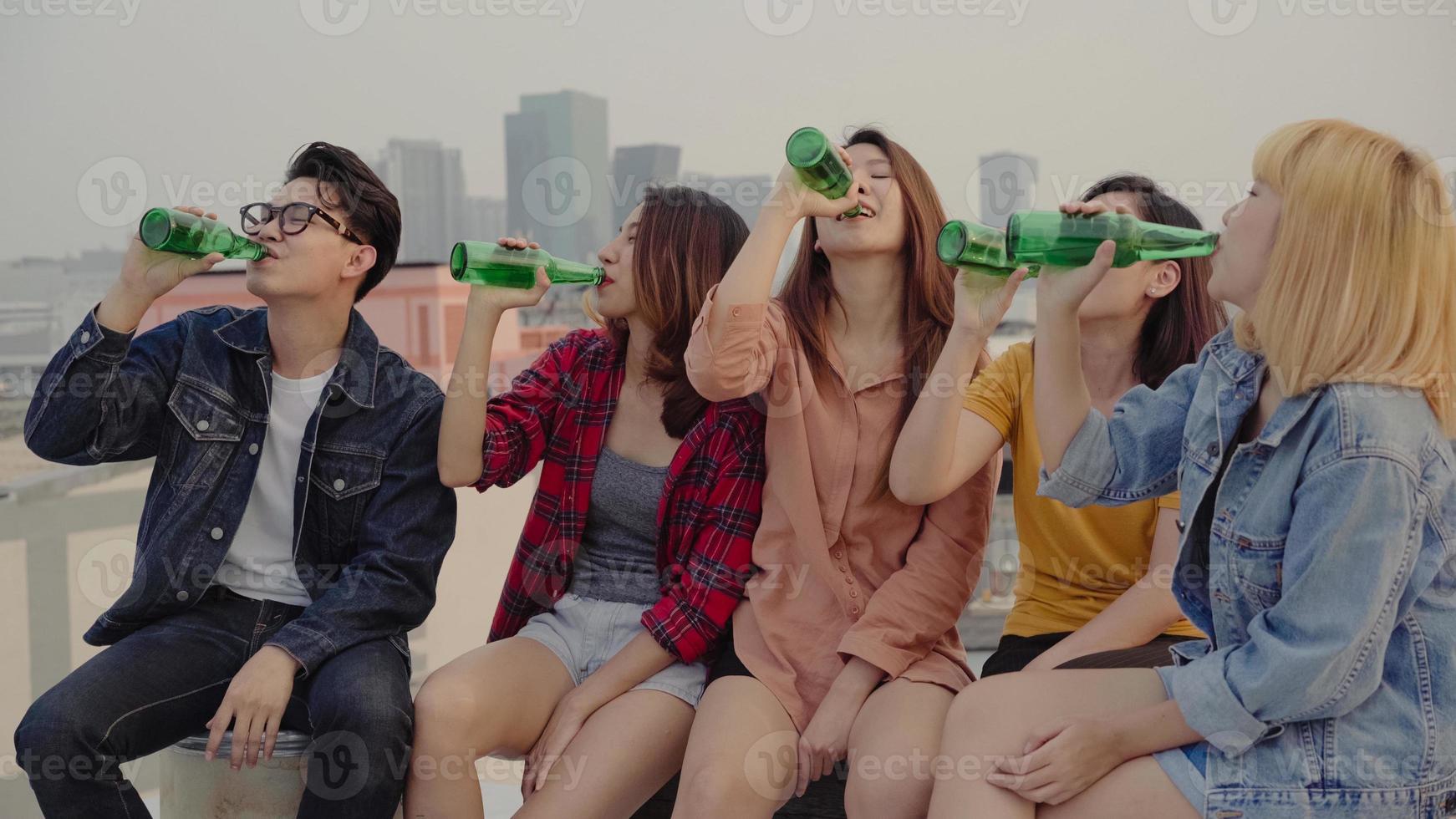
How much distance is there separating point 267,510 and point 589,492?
19.7 inches

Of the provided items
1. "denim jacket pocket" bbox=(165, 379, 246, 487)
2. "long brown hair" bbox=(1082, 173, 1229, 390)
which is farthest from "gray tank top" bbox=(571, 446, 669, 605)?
"long brown hair" bbox=(1082, 173, 1229, 390)

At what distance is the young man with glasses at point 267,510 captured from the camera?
5.06 feet

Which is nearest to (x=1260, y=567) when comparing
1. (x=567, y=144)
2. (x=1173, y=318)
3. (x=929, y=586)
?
(x=929, y=586)

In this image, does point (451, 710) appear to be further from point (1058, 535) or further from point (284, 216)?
point (1058, 535)

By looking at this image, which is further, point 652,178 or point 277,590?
point 652,178

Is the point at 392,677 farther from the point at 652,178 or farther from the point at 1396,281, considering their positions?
the point at 1396,281

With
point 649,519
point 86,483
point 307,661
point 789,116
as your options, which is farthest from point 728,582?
point 789,116

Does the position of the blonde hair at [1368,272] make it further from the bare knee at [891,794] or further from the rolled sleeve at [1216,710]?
the bare knee at [891,794]

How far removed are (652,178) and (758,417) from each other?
484 millimetres

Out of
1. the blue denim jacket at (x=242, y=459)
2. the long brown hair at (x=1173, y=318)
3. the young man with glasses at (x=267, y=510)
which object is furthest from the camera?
the long brown hair at (x=1173, y=318)

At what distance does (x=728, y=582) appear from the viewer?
1.77 metres

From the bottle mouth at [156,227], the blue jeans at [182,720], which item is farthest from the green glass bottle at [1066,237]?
the bottle mouth at [156,227]

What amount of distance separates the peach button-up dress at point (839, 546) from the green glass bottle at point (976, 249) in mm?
300

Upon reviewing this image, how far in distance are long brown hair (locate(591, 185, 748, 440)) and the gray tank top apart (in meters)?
0.11
